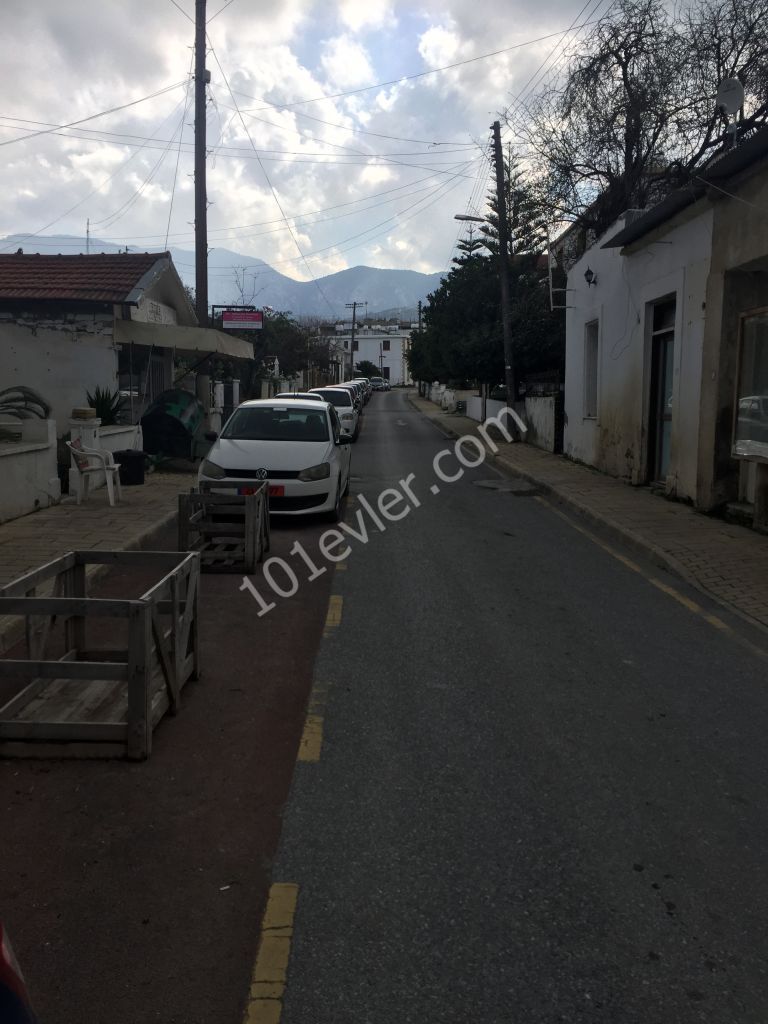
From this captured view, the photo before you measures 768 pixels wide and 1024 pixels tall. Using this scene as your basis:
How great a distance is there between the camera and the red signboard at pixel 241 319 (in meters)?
36.6

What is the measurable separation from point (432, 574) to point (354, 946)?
19.8 ft

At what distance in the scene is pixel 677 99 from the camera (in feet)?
69.4

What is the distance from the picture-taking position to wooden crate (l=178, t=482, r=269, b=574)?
8953 millimetres

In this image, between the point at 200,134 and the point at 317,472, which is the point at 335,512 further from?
the point at 200,134

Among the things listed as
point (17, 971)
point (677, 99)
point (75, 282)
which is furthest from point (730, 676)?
point (677, 99)

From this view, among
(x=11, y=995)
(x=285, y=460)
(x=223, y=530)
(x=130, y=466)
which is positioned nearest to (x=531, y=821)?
(x=11, y=995)

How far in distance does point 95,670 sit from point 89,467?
879 centimetres

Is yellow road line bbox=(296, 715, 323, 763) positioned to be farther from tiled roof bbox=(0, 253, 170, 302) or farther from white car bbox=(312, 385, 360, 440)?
white car bbox=(312, 385, 360, 440)

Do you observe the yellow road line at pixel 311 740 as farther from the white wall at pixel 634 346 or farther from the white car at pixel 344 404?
the white car at pixel 344 404

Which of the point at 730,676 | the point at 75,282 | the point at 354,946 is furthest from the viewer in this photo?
the point at 75,282

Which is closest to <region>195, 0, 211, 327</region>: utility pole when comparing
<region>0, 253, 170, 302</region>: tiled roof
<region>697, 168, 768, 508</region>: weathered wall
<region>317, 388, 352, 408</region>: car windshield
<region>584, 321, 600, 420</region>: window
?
<region>0, 253, 170, 302</region>: tiled roof

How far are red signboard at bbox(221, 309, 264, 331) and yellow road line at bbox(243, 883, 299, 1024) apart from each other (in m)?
34.9

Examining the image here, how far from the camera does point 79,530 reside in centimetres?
1038

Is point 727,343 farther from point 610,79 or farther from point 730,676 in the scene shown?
point 610,79
